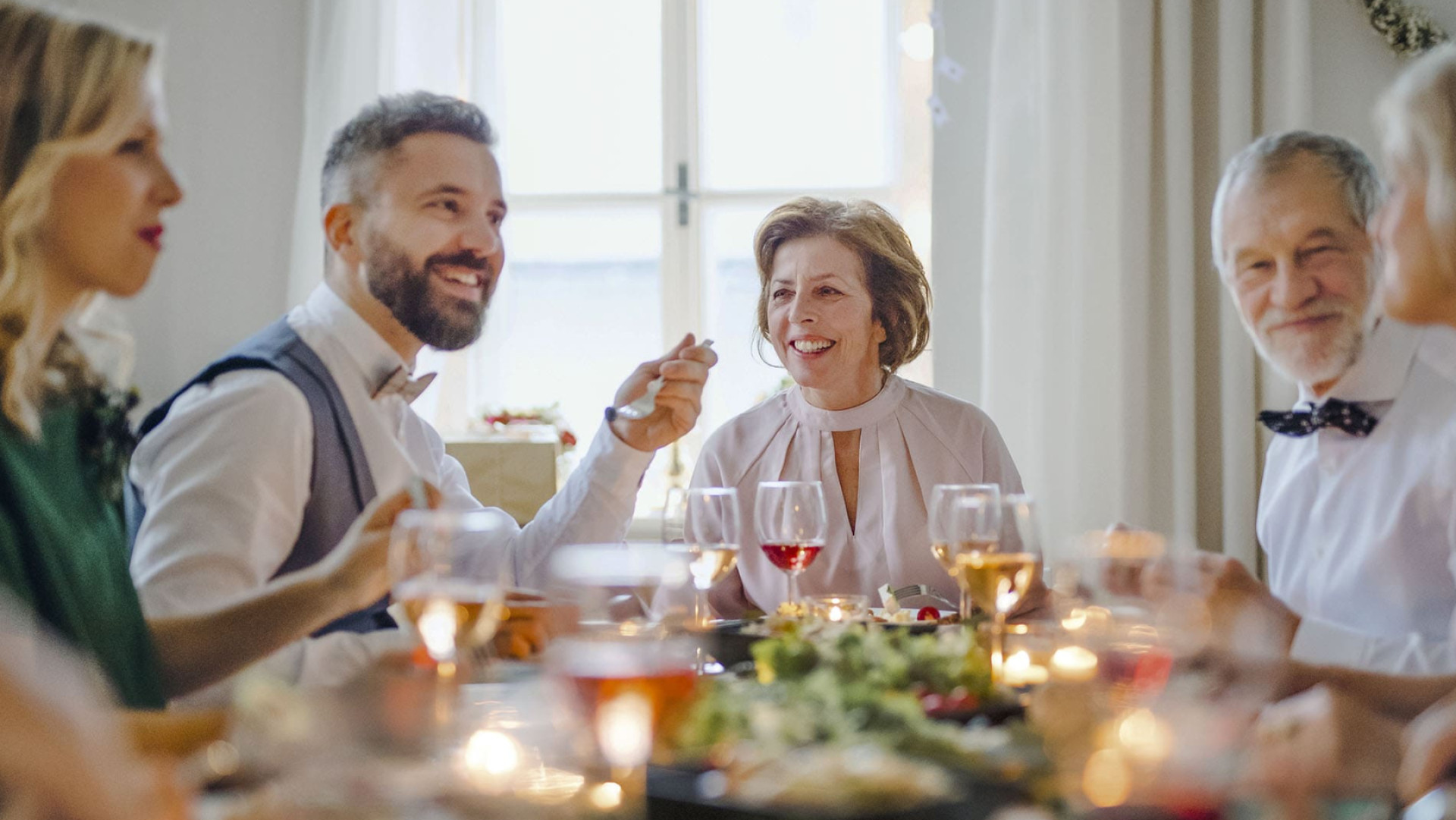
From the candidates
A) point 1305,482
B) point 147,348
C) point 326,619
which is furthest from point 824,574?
point 147,348

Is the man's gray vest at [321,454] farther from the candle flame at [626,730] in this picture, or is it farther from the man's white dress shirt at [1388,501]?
the man's white dress shirt at [1388,501]

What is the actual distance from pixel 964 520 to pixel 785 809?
2.37 ft

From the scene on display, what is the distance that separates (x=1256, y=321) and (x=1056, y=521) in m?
1.76

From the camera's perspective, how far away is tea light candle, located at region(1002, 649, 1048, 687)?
125 centimetres

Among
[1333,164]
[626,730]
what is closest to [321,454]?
A: [626,730]

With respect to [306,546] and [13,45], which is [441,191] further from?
[13,45]

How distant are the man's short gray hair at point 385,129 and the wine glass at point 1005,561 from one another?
4.20ft

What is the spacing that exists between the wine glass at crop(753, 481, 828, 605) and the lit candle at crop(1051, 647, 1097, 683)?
0.67 meters

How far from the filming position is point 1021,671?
1.30 m

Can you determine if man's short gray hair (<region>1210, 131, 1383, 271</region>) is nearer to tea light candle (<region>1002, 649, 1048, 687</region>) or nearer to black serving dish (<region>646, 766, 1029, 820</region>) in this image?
tea light candle (<region>1002, 649, 1048, 687</region>)

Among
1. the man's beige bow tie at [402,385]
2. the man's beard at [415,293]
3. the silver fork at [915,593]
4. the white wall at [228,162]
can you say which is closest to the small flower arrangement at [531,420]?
the white wall at [228,162]

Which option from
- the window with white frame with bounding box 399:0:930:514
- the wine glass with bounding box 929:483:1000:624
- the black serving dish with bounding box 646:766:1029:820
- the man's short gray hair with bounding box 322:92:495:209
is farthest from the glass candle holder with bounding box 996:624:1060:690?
the window with white frame with bounding box 399:0:930:514

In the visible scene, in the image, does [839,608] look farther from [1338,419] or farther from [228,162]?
[228,162]

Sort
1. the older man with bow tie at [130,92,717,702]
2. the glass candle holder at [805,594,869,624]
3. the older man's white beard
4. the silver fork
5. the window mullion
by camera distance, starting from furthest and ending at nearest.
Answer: the window mullion → the silver fork → the older man's white beard → the glass candle holder at [805,594,869,624] → the older man with bow tie at [130,92,717,702]
